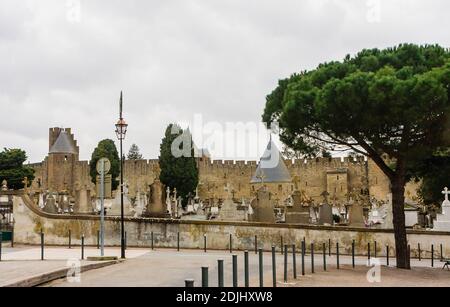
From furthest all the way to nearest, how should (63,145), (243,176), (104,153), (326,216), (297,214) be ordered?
(63,145), (243,176), (104,153), (326,216), (297,214)

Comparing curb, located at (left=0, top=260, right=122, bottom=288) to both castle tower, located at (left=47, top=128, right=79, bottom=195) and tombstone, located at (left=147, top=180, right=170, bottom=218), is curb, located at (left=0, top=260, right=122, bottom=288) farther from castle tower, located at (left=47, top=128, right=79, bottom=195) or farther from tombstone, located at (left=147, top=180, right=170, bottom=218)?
castle tower, located at (left=47, top=128, right=79, bottom=195)

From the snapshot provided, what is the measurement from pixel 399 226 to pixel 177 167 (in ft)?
118

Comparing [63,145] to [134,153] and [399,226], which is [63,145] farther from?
[399,226]

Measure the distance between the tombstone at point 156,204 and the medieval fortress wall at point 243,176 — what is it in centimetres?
3844

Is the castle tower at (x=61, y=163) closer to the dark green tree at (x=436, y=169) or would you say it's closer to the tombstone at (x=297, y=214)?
the tombstone at (x=297, y=214)

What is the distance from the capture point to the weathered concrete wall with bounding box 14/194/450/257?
22.0 metres

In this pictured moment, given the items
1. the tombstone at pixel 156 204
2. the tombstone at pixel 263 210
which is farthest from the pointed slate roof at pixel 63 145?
the tombstone at pixel 263 210

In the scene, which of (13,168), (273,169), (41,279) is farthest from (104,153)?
(41,279)

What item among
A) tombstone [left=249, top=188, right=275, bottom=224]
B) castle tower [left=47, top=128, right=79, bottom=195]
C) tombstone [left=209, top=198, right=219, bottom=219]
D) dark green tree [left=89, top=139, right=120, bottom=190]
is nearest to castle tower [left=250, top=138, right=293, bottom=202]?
dark green tree [left=89, top=139, right=120, bottom=190]

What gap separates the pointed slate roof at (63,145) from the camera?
77250 mm

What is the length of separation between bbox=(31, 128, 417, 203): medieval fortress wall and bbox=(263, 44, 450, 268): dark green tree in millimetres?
46528

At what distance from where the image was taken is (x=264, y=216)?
80.3 feet

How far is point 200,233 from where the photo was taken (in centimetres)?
2239
